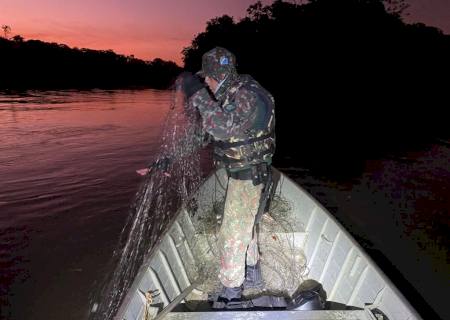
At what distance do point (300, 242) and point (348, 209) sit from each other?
17.2 ft

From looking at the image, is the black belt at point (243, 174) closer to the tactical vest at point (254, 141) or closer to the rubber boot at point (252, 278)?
the tactical vest at point (254, 141)

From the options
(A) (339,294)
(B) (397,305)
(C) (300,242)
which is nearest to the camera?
(B) (397,305)

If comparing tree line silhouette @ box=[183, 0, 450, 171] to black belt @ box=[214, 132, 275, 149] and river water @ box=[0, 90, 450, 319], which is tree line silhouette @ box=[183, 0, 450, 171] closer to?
river water @ box=[0, 90, 450, 319]

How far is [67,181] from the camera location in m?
10.1

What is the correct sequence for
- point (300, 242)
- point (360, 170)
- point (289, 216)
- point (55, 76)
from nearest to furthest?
point (300, 242) → point (289, 216) → point (360, 170) → point (55, 76)

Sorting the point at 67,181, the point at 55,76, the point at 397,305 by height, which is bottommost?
the point at 55,76

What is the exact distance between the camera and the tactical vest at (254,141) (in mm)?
2953

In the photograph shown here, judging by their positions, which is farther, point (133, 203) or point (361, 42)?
point (361, 42)

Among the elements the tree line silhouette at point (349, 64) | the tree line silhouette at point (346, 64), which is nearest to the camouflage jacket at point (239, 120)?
the tree line silhouette at point (346, 64)

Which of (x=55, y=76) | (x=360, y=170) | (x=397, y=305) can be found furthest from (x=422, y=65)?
(x=55, y=76)

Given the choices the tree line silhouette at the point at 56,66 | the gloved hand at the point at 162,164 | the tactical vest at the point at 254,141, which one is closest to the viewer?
the tactical vest at the point at 254,141

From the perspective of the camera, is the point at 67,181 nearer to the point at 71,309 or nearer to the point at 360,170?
the point at 71,309

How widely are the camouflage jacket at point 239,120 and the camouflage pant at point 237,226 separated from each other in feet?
0.80

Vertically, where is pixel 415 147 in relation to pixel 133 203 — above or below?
above
